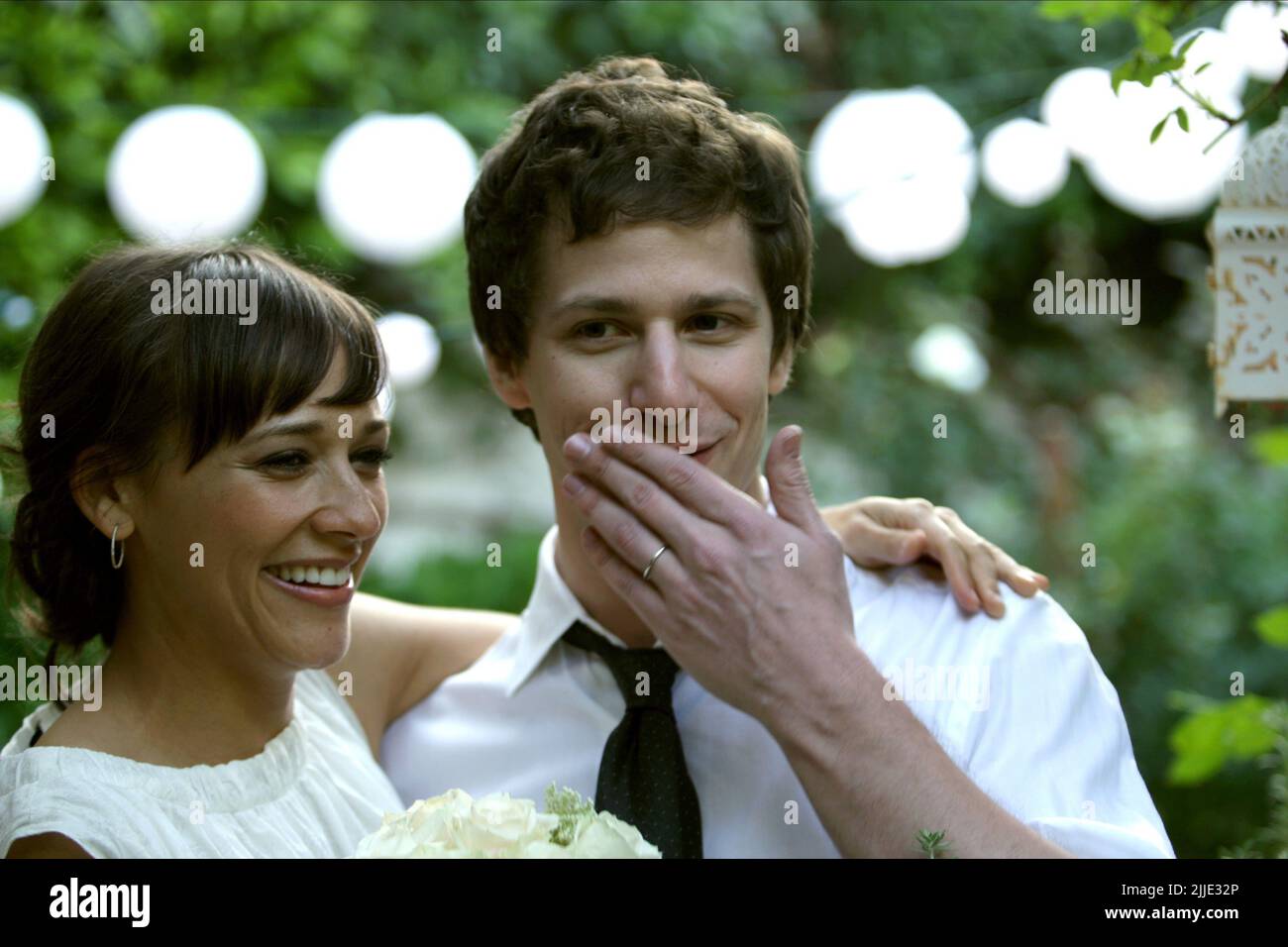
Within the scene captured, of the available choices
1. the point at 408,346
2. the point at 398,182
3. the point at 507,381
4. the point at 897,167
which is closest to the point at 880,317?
the point at 897,167

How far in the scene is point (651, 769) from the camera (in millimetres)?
2271

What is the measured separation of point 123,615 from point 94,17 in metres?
4.36

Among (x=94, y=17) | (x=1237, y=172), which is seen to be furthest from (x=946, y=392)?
(x=1237, y=172)

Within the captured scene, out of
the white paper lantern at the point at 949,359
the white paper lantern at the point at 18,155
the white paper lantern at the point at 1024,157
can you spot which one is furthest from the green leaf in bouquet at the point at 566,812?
the white paper lantern at the point at 949,359

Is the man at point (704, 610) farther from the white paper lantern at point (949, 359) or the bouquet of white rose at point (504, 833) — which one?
the white paper lantern at point (949, 359)

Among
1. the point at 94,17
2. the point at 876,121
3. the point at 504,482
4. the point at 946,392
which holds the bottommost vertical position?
the point at 504,482

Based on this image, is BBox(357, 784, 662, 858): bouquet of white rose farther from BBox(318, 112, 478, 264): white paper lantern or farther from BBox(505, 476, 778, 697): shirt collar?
BBox(318, 112, 478, 264): white paper lantern

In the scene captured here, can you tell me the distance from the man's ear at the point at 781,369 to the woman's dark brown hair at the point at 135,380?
74 cm

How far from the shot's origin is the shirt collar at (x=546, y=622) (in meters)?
2.55

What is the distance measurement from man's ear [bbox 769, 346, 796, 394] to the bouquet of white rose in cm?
103

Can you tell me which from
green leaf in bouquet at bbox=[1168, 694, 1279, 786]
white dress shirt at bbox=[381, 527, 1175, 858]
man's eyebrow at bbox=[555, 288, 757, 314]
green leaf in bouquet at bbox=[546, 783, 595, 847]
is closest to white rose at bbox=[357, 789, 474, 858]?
green leaf in bouquet at bbox=[546, 783, 595, 847]

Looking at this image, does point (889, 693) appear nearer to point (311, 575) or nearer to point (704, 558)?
point (704, 558)
